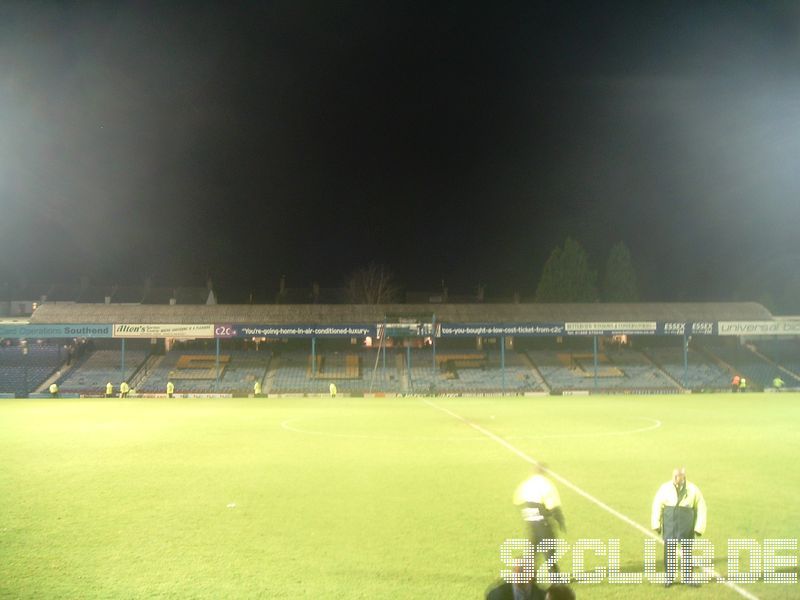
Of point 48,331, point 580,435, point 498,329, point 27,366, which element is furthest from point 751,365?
point 27,366

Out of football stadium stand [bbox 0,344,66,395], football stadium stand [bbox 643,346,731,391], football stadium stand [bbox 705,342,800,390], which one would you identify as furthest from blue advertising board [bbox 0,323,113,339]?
football stadium stand [bbox 705,342,800,390]

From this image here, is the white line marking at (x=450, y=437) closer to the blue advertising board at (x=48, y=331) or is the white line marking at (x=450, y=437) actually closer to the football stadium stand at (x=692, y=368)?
the football stadium stand at (x=692, y=368)

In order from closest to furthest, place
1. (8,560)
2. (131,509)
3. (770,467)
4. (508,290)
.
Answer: (8,560) < (131,509) < (770,467) < (508,290)

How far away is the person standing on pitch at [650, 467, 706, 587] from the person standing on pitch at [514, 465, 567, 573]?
59.2 inches

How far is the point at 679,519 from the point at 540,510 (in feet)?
6.44

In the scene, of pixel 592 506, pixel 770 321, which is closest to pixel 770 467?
pixel 592 506

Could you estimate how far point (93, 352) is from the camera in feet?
186

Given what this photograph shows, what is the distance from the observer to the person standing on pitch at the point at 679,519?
949 cm

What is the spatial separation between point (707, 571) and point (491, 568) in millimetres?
3007

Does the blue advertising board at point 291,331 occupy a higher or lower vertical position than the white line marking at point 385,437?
higher

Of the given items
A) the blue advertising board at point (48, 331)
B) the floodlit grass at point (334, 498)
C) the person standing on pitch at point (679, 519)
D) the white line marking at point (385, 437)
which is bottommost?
the white line marking at point (385, 437)

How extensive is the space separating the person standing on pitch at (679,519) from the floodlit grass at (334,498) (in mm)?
484

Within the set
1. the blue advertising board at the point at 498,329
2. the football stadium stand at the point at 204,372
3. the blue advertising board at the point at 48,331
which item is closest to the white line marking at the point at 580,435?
the blue advertising board at the point at 498,329

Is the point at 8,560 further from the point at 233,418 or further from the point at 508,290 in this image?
the point at 508,290
